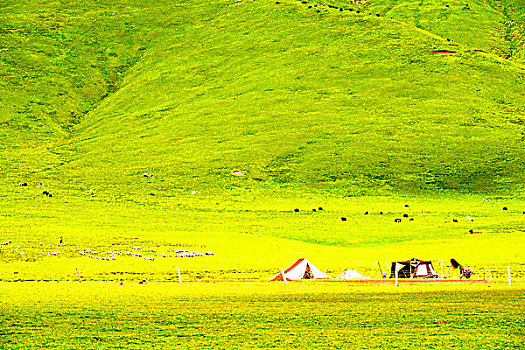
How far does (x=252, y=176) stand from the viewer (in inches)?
3875

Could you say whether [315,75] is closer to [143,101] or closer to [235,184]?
[143,101]

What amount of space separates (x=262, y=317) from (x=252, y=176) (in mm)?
69955

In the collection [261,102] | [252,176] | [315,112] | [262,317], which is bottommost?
[262,317]

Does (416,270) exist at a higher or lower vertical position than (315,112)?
lower

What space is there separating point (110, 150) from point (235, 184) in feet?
103

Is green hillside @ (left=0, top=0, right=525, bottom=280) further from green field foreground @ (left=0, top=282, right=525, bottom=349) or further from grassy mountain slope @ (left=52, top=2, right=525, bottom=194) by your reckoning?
green field foreground @ (left=0, top=282, right=525, bottom=349)

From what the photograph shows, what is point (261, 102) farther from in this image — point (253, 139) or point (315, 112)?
point (253, 139)

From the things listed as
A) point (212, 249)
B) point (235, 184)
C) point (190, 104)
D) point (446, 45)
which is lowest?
point (212, 249)

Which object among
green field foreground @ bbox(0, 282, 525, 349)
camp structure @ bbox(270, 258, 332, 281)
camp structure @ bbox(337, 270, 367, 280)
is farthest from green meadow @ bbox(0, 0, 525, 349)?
camp structure @ bbox(270, 258, 332, 281)

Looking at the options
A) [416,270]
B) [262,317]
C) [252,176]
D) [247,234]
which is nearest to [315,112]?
[252,176]

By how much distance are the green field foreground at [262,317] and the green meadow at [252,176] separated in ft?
0.50

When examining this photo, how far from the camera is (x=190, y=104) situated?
13400cm

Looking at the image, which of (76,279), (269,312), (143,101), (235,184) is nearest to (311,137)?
(235,184)

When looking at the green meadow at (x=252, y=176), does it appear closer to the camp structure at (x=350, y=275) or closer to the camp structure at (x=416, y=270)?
the camp structure at (x=350, y=275)
